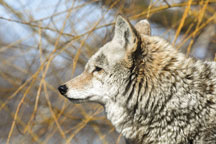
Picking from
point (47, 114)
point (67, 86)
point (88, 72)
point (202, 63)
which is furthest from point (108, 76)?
point (47, 114)

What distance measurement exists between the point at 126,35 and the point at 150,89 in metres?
0.53

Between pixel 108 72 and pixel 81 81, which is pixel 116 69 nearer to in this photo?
pixel 108 72

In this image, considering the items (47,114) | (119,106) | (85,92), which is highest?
(85,92)

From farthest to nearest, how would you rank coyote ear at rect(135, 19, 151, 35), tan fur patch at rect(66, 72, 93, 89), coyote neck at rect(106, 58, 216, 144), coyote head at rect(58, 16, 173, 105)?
coyote ear at rect(135, 19, 151, 35)
tan fur patch at rect(66, 72, 93, 89)
coyote head at rect(58, 16, 173, 105)
coyote neck at rect(106, 58, 216, 144)

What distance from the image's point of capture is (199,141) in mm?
2299

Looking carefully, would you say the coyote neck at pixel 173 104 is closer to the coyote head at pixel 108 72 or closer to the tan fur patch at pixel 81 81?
the coyote head at pixel 108 72

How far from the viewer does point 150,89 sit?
2502mm

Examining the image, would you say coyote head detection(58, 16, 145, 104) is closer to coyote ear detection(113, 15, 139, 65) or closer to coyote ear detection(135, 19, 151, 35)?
coyote ear detection(113, 15, 139, 65)

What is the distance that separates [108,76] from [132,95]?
29cm

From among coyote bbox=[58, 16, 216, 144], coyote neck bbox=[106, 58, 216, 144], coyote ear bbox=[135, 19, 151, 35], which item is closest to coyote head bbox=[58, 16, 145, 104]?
coyote bbox=[58, 16, 216, 144]

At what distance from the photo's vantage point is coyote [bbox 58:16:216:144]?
2.34m

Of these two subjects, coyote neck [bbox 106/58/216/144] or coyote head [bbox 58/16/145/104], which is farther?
coyote head [bbox 58/16/145/104]

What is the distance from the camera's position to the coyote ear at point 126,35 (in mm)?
2430

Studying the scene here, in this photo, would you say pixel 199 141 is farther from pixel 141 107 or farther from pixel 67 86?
pixel 67 86
